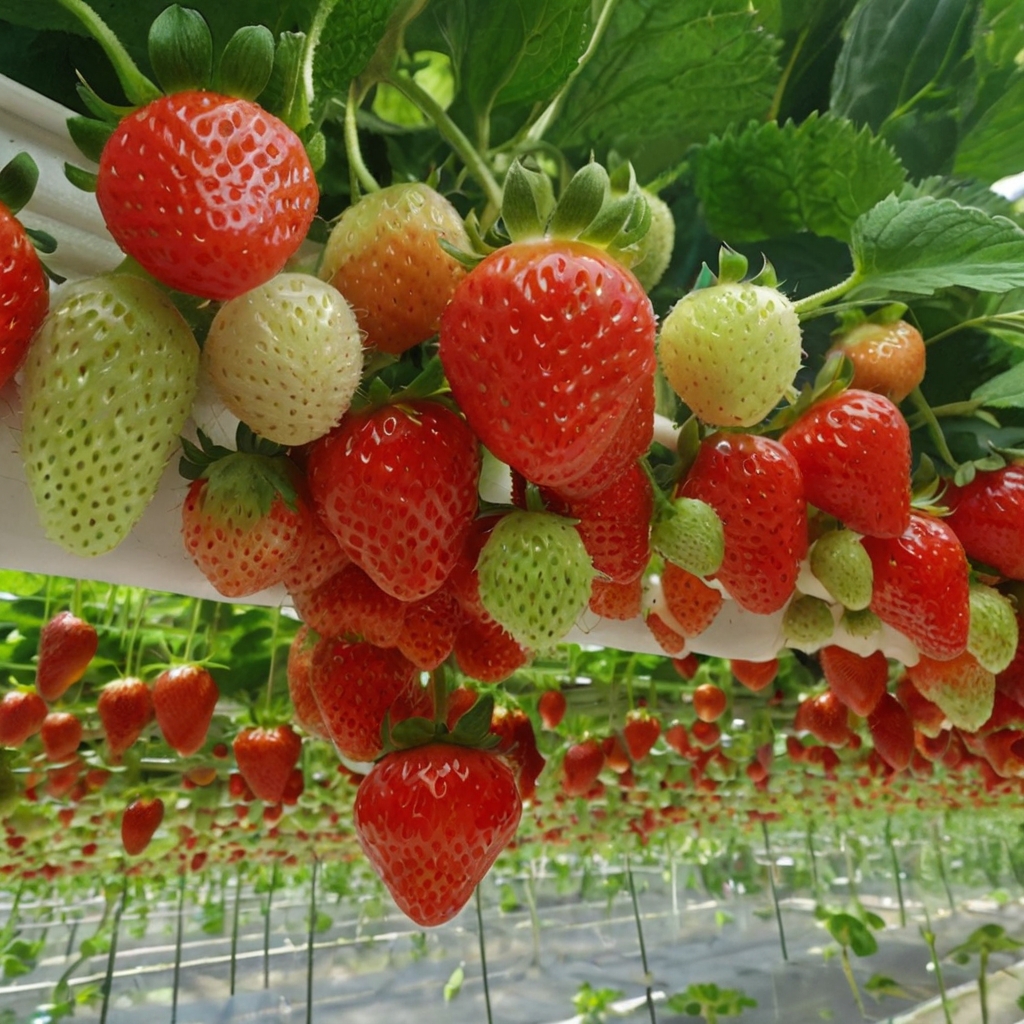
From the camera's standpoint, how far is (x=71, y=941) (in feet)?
20.2

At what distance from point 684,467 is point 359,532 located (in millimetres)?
264

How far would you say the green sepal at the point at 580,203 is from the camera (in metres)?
0.36

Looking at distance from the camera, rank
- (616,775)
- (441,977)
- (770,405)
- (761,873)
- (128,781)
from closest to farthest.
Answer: (770,405) → (128,781) → (616,775) → (441,977) → (761,873)

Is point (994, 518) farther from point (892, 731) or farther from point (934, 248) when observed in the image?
point (892, 731)

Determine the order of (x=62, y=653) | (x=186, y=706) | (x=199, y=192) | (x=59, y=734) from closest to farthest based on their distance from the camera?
(x=199, y=192) → (x=62, y=653) → (x=186, y=706) → (x=59, y=734)

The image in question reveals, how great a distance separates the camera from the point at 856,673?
100cm

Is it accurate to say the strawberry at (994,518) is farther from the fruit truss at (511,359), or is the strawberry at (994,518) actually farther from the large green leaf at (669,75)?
the large green leaf at (669,75)

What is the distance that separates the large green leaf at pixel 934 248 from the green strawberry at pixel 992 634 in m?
0.31

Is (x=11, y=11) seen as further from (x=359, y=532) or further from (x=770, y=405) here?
(x=770, y=405)

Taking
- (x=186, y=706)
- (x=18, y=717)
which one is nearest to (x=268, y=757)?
(x=186, y=706)

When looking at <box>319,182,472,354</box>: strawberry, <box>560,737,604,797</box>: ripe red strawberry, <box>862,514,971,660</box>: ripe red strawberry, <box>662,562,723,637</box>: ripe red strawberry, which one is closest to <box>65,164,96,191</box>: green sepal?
<box>319,182,472,354</box>: strawberry

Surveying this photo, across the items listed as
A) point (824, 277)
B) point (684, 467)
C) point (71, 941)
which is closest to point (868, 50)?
point (824, 277)

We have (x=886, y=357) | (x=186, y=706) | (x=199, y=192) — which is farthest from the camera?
(x=186, y=706)

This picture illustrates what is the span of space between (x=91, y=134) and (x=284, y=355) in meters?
0.11
